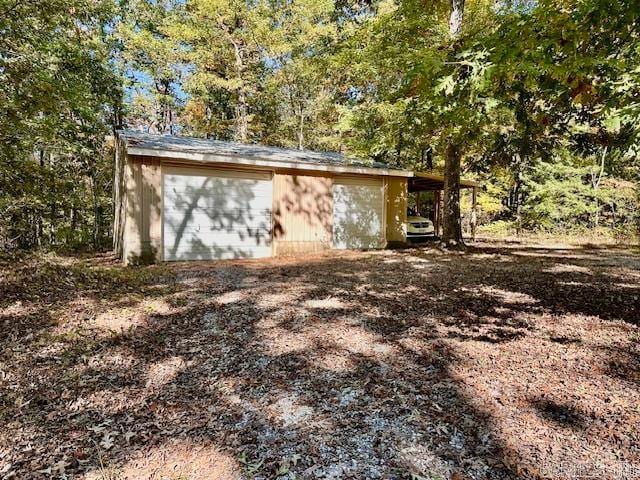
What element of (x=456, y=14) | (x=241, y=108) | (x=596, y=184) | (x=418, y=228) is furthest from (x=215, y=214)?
(x=596, y=184)

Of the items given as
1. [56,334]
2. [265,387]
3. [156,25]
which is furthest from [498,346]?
[156,25]

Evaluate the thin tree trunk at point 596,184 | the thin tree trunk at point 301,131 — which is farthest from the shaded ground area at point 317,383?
the thin tree trunk at point 301,131

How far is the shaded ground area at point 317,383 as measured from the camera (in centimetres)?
210

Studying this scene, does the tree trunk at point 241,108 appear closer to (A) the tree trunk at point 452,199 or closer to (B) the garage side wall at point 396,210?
(B) the garage side wall at point 396,210

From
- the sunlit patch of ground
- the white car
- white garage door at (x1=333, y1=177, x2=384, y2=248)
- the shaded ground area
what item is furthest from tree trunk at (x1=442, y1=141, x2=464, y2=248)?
the sunlit patch of ground

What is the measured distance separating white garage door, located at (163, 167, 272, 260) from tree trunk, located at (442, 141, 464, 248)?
4747 millimetres

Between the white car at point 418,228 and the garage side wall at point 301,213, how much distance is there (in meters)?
3.42

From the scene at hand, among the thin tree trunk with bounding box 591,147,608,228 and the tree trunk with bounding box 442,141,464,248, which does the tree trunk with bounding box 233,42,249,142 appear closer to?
the tree trunk with bounding box 442,141,464,248

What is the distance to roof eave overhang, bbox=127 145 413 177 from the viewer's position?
818 centimetres

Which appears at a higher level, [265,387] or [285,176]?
[285,176]

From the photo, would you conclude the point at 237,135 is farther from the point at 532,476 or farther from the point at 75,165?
the point at 532,476

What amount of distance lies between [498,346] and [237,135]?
1866 cm

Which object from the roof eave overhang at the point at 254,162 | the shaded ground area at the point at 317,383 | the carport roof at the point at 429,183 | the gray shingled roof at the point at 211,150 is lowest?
the shaded ground area at the point at 317,383

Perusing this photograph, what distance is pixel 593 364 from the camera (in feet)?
10.2
